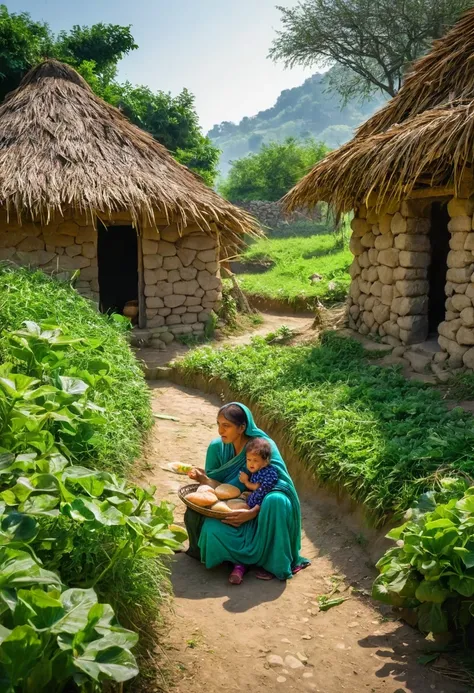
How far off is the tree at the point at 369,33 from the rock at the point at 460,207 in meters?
12.4

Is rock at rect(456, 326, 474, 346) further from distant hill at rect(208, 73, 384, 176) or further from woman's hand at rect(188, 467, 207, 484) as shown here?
distant hill at rect(208, 73, 384, 176)

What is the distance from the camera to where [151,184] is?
27.5ft

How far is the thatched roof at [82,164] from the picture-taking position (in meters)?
7.77

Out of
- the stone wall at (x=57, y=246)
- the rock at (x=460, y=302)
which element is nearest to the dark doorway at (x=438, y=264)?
the rock at (x=460, y=302)

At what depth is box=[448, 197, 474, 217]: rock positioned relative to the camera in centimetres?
598

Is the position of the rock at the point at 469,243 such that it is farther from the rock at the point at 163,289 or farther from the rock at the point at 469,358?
the rock at the point at 163,289

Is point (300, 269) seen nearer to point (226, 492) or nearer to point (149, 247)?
point (149, 247)

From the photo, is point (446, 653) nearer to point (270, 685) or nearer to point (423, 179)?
point (270, 685)

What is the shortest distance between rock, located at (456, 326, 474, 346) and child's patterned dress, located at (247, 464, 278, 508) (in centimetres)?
312

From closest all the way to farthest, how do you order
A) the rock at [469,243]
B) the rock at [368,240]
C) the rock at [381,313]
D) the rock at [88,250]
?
the rock at [469,243] < the rock at [381,313] < the rock at [368,240] < the rock at [88,250]

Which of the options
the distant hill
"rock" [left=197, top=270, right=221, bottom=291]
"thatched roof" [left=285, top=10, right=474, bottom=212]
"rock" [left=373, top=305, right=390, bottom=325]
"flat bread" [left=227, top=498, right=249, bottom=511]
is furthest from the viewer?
the distant hill

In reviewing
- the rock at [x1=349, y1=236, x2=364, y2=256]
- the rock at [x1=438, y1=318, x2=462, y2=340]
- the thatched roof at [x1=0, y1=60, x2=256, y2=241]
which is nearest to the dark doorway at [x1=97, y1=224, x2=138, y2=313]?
the thatched roof at [x1=0, y1=60, x2=256, y2=241]

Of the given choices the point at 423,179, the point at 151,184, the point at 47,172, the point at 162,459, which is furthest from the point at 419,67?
the point at 162,459

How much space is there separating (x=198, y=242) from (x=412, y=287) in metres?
3.47
